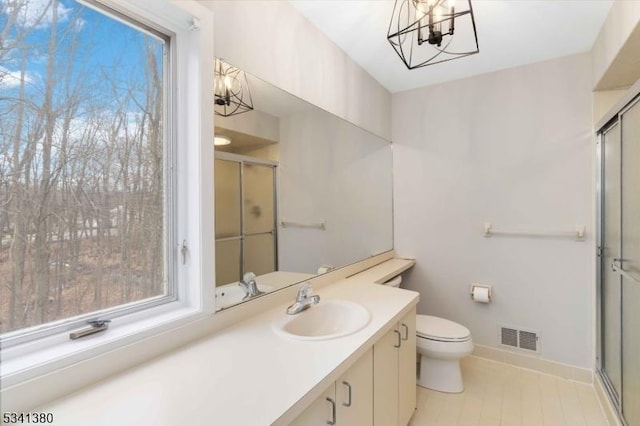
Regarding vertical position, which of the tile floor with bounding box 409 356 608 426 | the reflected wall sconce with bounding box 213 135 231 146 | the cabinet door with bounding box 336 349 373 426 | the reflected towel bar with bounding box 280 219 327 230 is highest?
the reflected wall sconce with bounding box 213 135 231 146

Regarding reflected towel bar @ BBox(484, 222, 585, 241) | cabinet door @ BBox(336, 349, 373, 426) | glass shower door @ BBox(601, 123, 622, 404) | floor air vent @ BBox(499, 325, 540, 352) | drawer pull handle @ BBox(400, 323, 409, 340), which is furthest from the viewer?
floor air vent @ BBox(499, 325, 540, 352)

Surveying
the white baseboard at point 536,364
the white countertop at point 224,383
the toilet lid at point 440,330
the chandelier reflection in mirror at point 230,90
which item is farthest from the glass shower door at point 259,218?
the white baseboard at point 536,364

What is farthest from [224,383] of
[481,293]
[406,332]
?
[481,293]

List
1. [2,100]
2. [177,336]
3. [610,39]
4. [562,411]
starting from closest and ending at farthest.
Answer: [2,100] < [177,336] < [610,39] < [562,411]

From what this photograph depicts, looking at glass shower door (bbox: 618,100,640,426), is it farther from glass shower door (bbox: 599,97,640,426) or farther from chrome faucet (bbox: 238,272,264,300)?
chrome faucet (bbox: 238,272,264,300)

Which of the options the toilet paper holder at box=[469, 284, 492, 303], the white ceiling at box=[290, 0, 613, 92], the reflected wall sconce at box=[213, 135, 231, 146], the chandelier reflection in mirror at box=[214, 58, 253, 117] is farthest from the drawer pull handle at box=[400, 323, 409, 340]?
the white ceiling at box=[290, 0, 613, 92]

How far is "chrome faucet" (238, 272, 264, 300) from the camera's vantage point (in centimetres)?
151

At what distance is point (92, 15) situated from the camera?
1.02 m

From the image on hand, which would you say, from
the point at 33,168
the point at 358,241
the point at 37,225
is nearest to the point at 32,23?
the point at 33,168

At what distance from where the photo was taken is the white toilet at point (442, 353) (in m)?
2.05

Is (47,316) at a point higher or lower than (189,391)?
higher

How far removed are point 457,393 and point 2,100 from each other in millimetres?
2670

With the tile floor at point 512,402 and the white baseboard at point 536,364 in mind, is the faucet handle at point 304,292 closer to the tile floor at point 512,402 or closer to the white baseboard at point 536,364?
the tile floor at point 512,402

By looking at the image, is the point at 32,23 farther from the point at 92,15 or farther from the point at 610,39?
the point at 610,39
